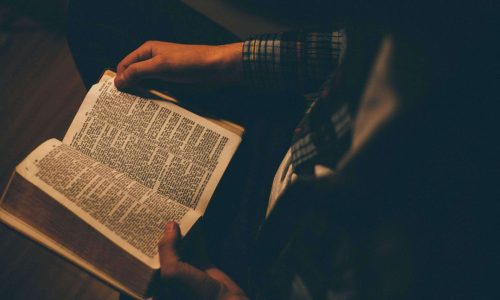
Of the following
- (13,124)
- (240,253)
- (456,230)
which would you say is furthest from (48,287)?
(456,230)

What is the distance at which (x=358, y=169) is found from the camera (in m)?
0.40

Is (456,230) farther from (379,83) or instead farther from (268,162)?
(268,162)

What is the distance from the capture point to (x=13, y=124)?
3.53ft

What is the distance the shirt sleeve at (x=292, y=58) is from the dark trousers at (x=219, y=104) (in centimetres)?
5

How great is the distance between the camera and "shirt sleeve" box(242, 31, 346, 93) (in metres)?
0.59

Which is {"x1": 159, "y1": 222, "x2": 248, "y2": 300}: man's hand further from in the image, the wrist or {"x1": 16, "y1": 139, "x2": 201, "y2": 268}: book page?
the wrist

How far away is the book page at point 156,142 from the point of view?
1.95ft

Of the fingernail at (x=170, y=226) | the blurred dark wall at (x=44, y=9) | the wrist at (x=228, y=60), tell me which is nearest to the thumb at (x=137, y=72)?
the wrist at (x=228, y=60)

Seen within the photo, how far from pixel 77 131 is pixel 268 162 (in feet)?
1.20

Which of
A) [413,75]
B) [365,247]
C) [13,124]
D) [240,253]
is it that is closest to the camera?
[413,75]

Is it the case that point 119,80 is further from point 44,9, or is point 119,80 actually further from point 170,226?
point 44,9

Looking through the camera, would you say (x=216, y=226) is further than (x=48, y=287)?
No

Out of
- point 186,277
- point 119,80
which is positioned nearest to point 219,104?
point 119,80

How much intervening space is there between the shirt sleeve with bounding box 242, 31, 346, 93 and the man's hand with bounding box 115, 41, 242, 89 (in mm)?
34
